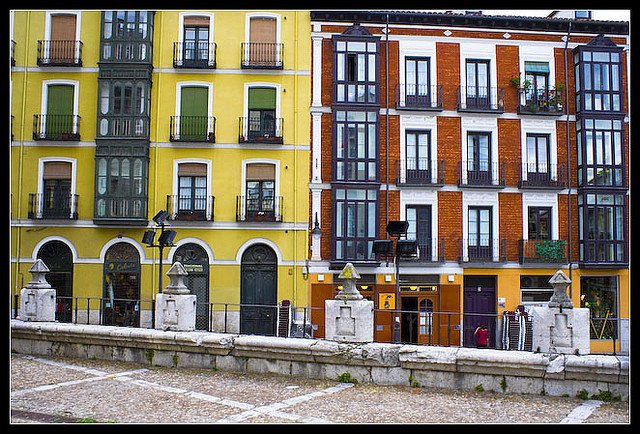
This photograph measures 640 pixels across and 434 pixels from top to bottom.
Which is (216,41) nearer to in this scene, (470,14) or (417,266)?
(470,14)

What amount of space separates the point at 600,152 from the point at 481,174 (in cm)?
513

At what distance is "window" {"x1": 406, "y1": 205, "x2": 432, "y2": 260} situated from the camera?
24438mm

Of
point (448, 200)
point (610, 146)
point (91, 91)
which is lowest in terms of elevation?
point (448, 200)

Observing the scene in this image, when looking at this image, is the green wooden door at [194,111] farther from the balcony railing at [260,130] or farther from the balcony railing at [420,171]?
the balcony railing at [420,171]

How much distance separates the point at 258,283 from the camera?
24172 mm

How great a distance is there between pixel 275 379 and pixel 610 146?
19.4 m

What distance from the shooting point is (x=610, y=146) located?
2511 cm

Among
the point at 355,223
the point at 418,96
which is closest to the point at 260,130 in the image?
the point at 355,223

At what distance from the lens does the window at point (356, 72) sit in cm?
2431

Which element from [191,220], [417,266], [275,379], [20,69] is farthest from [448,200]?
[20,69]

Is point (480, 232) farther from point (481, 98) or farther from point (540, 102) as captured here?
point (540, 102)

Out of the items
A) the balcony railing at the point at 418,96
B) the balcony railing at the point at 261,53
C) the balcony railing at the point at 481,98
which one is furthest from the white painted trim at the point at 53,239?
the balcony railing at the point at 481,98

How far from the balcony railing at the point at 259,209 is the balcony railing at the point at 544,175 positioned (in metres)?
10.1

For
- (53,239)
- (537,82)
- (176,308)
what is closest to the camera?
(176,308)
